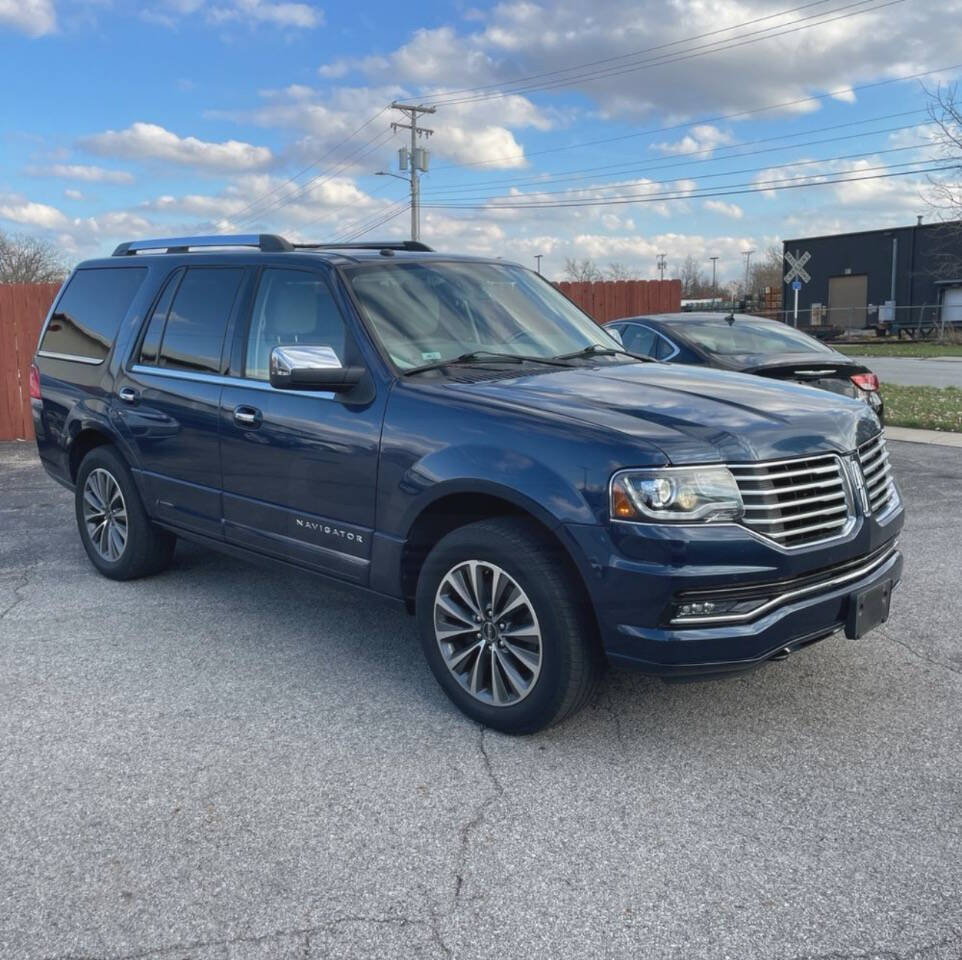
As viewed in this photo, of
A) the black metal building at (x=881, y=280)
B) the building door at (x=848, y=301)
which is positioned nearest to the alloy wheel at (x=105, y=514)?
the black metal building at (x=881, y=280)

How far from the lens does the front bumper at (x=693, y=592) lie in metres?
3.27

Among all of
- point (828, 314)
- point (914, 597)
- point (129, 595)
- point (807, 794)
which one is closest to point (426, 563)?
point (807, 794)

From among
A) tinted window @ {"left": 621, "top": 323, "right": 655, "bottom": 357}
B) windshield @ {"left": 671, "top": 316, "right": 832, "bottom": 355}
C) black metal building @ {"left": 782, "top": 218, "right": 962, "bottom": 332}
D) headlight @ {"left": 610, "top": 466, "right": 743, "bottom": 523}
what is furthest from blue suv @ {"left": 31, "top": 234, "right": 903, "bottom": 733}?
black metal building @ {"left": 782, "top": 218, "right": 962, "bottom": 332}

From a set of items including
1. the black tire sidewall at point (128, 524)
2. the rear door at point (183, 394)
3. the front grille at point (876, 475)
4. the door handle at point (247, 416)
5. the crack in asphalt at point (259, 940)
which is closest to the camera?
the crack in asphalt at point (259, 940)

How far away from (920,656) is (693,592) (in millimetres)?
1916

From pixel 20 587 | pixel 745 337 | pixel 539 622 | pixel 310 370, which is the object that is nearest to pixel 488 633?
pixel 539 622

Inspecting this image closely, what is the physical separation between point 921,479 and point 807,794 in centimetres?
648

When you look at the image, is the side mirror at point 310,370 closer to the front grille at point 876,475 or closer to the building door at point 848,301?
the front grille at point 876,475

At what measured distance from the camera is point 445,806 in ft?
10.8

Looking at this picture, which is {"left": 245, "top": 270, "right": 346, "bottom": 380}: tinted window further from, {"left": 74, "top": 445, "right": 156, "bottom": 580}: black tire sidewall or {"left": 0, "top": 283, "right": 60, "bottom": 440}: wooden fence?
{"left": 0, "top": 283, "right": 60, "bottom": 440}: wooden fence

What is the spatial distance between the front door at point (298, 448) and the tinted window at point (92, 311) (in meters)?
1.46

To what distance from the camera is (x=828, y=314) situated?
171ft

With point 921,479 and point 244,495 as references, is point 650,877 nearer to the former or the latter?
point 244,495

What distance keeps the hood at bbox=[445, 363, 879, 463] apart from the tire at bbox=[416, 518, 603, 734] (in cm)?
53
